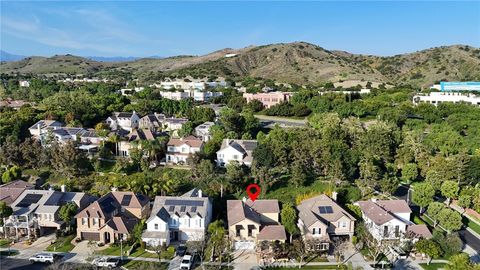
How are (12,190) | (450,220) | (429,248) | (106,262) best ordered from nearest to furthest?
1. (106,262)
2. (429,248)
3. (450,220)
4. (12,190)

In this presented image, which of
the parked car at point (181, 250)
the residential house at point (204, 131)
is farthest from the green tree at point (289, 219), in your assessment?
the residential house at point (204, 131)

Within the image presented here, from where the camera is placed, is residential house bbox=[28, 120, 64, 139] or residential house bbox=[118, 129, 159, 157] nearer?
residential house bbox=[118, 129, 159, 157]

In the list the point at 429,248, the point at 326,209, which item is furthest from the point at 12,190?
the point at 429,248

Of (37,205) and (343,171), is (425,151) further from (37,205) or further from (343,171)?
(37,205)

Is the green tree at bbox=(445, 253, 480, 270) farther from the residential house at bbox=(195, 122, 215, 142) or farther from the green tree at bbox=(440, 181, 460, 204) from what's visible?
the residential house at bbox=(195, 122, 215, 142)

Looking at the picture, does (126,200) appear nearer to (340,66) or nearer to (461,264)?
(461,264)

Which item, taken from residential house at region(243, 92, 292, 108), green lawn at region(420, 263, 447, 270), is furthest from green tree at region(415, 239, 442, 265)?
residential house at region(243, 92, 292, 108)

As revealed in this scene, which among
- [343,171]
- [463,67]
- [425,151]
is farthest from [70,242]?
→ [463,67]

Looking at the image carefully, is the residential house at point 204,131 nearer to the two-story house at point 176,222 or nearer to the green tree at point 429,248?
the two-story house at point 176,222
